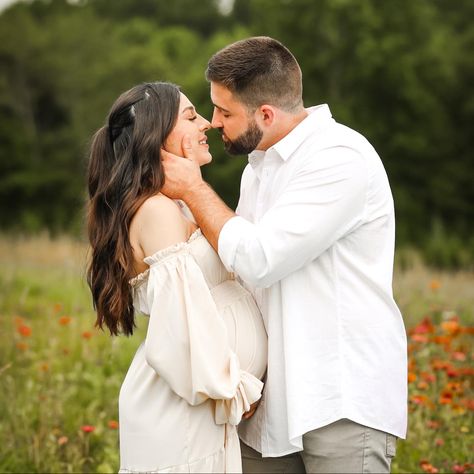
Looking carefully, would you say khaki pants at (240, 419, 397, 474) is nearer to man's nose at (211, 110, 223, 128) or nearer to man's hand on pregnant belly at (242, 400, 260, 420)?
man's hand on pregnant belly at (242, 400, 260, 420)

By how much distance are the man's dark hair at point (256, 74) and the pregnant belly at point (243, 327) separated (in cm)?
82

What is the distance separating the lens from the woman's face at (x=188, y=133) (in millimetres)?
3506

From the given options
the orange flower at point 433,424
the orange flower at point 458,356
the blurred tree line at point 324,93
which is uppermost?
the blurred tree line at point 324,93

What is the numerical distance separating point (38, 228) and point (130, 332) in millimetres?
31480

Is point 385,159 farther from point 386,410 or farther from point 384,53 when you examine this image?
point 386,410

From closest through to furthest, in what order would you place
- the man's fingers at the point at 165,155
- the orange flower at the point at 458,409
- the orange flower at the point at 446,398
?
the man's fingers at the point at 165,155 → the orange flower at the point at 446,398 → the orange flower at the point at 458,409

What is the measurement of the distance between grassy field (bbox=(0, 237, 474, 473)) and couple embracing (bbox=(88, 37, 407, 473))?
124cm

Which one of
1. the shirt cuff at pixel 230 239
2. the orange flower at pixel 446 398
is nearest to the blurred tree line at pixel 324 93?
the orange flower at pixel 446 398

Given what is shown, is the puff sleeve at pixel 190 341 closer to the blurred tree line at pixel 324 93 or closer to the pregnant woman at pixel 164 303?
the pregnant woman at pixel 164 303

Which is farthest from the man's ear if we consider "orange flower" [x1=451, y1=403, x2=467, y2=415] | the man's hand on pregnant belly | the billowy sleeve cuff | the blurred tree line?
the blurred tree line

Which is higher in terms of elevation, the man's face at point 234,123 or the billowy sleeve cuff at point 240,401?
the man's face at point 234,123

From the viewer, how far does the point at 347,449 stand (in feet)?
10.1

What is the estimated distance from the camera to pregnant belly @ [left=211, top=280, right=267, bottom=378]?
3.29 metres

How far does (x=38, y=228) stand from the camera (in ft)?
111
